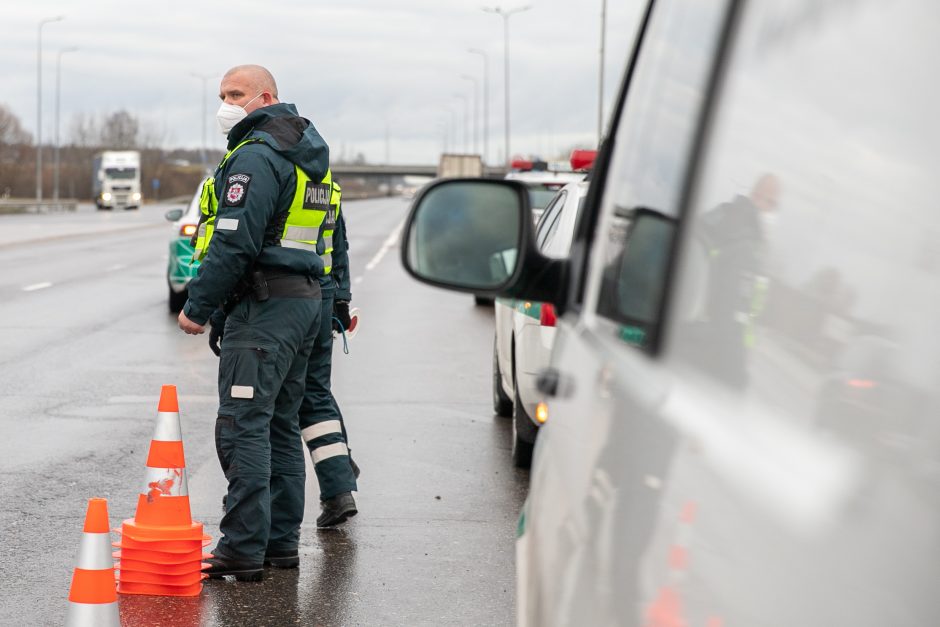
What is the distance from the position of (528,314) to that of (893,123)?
653 centimetres

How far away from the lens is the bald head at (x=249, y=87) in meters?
5.57

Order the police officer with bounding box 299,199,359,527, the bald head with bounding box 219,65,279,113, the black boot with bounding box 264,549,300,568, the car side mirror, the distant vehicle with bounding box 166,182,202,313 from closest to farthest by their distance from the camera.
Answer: the car side mirror
the bald head with bounding box 219,65,279,113
the black boot with bounding box 264,549,300,568
the police officer with bounding box 299,199,359,527
the distant vehicle with bounding box 166,182,202,313

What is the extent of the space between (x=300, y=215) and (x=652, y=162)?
3745 millimetres

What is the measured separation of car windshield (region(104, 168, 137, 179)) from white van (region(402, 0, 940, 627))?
7763cm

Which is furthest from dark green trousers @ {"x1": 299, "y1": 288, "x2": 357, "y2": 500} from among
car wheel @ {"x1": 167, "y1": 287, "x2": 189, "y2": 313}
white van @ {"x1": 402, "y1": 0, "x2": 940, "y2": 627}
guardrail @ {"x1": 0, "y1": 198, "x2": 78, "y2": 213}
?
guardrail @ {"x1": 0, "y1": 198, "x2": 78, "y2": 213}

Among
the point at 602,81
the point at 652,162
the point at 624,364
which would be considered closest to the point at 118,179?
the point at 602,81

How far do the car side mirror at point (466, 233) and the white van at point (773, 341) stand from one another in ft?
1.45

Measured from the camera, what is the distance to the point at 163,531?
17.0ft

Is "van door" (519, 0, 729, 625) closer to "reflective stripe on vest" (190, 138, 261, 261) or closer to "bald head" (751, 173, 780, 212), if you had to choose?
"bald head" (751, 173, 780, 212)

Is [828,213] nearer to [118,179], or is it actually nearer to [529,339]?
[529,339]

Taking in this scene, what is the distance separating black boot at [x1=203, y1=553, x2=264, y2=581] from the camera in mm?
5418

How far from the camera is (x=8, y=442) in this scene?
27.8 ft

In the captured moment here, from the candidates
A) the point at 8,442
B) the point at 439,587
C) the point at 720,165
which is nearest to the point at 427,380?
the point at 8,442

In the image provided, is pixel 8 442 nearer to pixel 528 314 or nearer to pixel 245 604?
pixel 528 314
